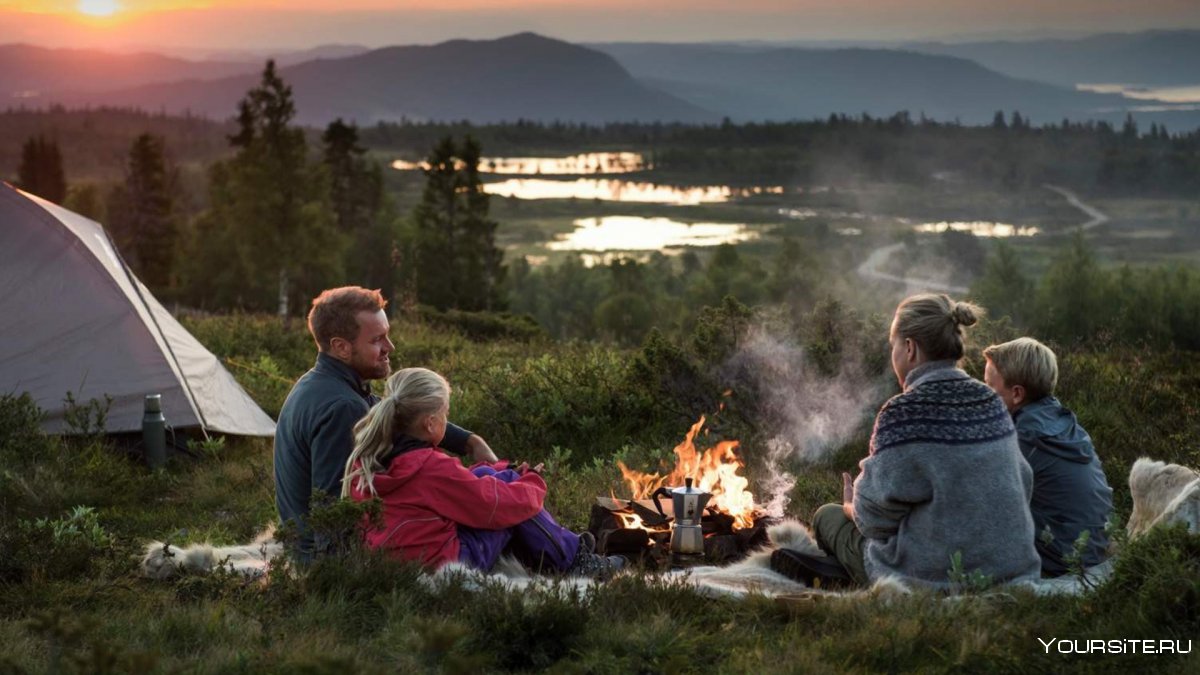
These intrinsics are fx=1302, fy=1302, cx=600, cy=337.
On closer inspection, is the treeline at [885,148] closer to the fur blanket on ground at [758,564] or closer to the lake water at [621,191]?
the lake water at [621,191]

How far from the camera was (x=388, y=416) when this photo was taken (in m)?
5.64

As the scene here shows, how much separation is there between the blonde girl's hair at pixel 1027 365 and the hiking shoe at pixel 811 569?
1.18m

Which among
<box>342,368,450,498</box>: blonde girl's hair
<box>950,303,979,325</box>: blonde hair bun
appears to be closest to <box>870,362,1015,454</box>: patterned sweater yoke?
<box>950,303,979,325</box>: blonde hair bun

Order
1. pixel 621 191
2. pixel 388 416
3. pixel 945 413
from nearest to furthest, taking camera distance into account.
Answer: pixel 945 413 < pixel 388 416 < pixel 621 191

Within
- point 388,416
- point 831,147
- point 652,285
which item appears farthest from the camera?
point 831,147

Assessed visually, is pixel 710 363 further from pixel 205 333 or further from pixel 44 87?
pixel 44 87

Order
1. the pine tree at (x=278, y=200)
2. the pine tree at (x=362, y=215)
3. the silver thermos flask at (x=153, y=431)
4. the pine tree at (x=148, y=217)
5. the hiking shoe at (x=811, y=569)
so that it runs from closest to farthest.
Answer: the hiking shoe at (x=811, y=569) < the silver thermos flask at (x=153, y=431) < the pine tree at (x=278, y=200) < the pine tree at (x=362, y=215) < the pine tree at (x=148, y=217)

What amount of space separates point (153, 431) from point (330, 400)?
3.85 m

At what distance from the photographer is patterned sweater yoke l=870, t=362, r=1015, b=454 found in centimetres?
532

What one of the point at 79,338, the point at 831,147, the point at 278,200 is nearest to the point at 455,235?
the point at 278,200

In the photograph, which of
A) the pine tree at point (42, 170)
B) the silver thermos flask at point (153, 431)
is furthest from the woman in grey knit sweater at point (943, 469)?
the pine tree at point (42, 170)

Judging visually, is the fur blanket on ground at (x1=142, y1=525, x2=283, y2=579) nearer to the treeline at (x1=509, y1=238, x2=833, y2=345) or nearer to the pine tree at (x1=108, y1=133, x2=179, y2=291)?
the treeline at (x1=509, y1=238, x2=833, y2=345)

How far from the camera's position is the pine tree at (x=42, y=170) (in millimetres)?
95812

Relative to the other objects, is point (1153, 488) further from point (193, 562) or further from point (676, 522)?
point (193, 562)
